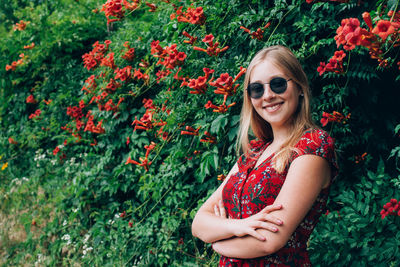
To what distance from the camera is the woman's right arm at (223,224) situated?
144 cm

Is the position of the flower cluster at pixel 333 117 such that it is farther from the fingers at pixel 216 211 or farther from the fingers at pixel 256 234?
the fingers at pixel 256 234

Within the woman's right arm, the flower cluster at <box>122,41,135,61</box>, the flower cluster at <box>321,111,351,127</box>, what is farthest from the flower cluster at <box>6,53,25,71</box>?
the flower cluster at <box>321,111,351,127</box>

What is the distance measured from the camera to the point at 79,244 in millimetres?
3916

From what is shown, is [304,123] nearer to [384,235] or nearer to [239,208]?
[239,208]

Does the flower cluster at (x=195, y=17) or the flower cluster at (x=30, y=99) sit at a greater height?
the flower cluster at (x=195, y=17)

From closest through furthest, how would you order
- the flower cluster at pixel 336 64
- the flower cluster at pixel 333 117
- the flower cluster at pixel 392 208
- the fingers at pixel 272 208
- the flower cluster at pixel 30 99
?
the fingers at pixel 272 208, the flower cluster at pixel 392 208, the flower cluster at pixel 336 64, the flower cluster at pixel 333 117, the flower cluster at pixel 30 99

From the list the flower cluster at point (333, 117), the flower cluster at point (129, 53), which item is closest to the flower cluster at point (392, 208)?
the flower cluster at point (333, 117)

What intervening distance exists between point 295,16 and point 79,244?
3366 millimetres

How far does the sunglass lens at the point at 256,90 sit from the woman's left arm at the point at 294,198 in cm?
41

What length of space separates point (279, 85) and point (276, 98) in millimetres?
66

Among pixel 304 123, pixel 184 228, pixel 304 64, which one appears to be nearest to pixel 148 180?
pixel 184 228

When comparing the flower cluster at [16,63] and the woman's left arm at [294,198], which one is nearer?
the woman's left arm at [294,198]

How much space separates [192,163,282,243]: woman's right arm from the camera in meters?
1.44

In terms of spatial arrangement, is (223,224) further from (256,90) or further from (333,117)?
(333,117)
